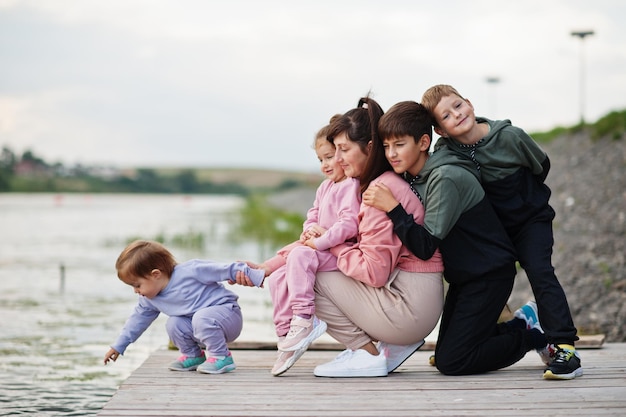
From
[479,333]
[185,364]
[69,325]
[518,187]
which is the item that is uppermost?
[518,187]

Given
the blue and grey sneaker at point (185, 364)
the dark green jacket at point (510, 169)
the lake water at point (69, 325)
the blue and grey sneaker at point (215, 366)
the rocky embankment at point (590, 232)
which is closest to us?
the dark green jacket at point (510, 169)

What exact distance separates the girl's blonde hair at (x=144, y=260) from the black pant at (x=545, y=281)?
1.79m

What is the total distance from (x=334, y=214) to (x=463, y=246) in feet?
2.16

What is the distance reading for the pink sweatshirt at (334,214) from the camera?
4324mm

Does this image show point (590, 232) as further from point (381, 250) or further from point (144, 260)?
point (144, 260)

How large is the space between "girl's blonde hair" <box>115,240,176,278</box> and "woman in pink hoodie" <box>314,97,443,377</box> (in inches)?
32.3

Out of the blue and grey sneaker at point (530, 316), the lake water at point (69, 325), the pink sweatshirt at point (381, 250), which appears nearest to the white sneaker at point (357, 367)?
the pink sweatshirt at point (381, 250)

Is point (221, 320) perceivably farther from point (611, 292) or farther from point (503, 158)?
point (611, 292)

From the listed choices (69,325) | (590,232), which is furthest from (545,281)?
(590,232)

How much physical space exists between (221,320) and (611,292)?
19.7 feet

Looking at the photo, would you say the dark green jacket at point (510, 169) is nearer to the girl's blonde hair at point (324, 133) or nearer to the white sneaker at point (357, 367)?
the girl's blonde hair at point (324, 133)

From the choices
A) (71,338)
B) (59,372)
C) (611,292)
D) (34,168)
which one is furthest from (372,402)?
(34,168)

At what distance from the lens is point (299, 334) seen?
169 inches

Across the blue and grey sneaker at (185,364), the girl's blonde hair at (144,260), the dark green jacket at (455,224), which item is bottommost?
the blue and grey sneaker at (185,364)
